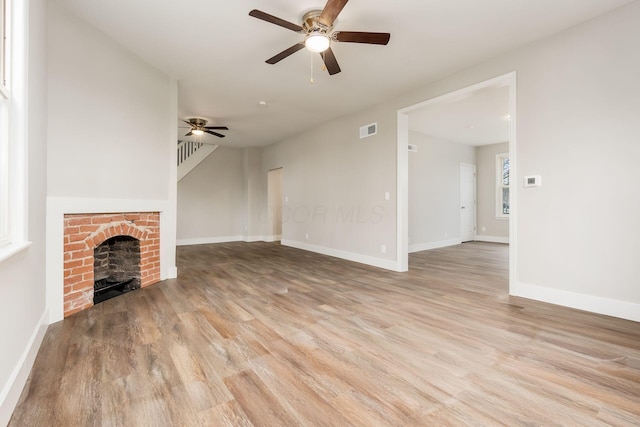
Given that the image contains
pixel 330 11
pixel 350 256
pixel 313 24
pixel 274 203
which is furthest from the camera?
pixel 274 203

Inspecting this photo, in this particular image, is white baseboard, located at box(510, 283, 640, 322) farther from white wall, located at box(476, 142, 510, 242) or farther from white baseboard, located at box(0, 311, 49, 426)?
white wall, located at box(476, 142, 510, 242)

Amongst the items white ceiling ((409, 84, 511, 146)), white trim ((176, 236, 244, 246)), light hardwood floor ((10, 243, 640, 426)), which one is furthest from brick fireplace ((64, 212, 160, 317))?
white ceiling ((409, 84, 511, 146))

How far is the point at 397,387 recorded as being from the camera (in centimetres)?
154

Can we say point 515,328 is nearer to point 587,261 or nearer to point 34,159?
point 587,261

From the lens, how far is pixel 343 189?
5.47m

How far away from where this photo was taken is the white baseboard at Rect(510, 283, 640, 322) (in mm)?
2457

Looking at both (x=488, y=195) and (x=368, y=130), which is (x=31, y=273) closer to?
(x=368, y=130)

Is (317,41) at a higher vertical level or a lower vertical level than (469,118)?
lower

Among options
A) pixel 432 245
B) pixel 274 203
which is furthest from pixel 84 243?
pixel 432 245

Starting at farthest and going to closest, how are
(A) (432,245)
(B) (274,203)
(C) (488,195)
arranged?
(B) (274,203)
(C) (488,195)
(A) (432,245)

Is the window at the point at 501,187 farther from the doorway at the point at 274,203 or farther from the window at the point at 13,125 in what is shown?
the window at the point at 13,125

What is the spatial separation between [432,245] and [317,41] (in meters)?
5.54

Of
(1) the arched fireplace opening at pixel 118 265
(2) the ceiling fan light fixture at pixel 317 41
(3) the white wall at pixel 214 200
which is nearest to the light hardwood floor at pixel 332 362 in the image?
(1) the arched fireplace opening at pixel 118 265

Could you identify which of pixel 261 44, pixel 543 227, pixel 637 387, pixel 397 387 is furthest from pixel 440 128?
pixel 397 387
